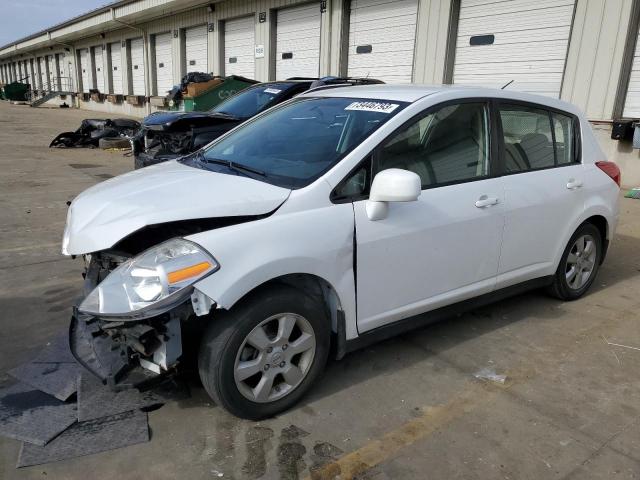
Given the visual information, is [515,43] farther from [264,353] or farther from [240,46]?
[240,46]

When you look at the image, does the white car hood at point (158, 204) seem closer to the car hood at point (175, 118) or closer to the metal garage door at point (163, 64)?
the car hood at point (175, 118)

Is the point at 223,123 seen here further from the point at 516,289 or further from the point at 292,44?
the point at 292,44

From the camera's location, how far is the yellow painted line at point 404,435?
2.41m

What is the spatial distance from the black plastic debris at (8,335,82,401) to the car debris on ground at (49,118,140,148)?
12018 mm

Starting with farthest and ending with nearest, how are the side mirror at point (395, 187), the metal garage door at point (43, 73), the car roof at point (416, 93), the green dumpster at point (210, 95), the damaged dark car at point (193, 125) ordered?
the metal garage door at point (43, 73), the green dumpster at point (210, 95), the damaged dark car at point (193, 125), the car roof at point (416, 93), the side mirror at point (395, 187)

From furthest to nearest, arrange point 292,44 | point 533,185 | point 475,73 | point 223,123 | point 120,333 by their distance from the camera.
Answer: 1. point 292,44
2. point 475,73
3. point 223,123
4. point 533,185
5. point 120,333

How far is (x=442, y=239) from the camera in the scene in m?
3.14

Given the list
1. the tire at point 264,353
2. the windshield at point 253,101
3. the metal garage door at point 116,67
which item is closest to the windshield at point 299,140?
the tire at point 264,353

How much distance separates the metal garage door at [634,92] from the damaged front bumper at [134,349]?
9381mm

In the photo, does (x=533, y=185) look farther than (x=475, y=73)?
Answer: No

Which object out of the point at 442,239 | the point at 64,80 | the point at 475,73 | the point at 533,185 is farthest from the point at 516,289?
the point at 64,80

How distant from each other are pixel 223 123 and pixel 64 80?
41062 mm

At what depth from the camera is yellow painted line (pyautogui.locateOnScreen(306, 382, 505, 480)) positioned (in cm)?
241

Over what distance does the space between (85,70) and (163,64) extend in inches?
627
